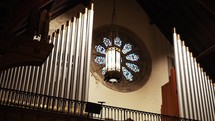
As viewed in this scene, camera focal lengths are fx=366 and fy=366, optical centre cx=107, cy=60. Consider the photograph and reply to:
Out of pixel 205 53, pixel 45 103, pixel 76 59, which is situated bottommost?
pixel 45 103

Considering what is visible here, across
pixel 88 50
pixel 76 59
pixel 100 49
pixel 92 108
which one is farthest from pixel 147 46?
pixel 92 108

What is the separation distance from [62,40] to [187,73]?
4310 millimetres

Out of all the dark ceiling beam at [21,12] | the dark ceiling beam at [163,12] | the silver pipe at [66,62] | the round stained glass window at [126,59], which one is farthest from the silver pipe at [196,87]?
the dark ceiling beam at [21,12]

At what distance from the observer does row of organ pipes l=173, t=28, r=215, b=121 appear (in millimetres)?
11195

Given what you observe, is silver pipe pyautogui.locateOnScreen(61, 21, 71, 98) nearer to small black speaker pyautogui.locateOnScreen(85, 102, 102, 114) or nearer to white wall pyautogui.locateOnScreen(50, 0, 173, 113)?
small black speaker pyautogui.locateOnScreen(85, 102, 102, 114)

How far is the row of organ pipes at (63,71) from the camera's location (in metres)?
9.41

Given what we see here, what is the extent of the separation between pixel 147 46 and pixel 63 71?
17.5 feet

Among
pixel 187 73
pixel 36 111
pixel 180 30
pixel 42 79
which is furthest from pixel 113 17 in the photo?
pixel 36 111

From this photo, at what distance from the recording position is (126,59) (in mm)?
13859

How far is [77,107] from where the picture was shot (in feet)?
30.8

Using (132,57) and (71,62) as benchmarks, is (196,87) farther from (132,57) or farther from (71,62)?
(71,62)

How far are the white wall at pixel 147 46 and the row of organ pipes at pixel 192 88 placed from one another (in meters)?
1.70

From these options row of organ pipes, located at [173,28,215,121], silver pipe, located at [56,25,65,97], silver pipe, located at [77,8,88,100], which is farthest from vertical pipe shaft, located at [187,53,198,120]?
silver pipe, located at [56,25,65,97]

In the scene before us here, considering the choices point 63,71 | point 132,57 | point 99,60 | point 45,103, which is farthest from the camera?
point 132,57
